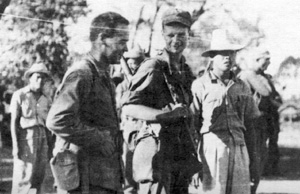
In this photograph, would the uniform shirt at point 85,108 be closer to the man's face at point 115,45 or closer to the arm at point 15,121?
the man's face at point 115,45

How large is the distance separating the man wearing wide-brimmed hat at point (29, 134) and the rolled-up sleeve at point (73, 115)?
6.81 feet

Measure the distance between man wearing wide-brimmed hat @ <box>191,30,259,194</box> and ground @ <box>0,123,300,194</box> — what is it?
96 cm

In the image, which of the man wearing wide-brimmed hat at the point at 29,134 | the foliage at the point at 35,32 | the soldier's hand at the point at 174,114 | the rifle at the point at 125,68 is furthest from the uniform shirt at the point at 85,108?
the rifle at the point at 125,68

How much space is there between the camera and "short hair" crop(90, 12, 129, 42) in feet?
9.88

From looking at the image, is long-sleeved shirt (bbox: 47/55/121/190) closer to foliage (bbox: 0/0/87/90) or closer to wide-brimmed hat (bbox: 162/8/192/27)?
wide-brimmed hat (bbox: 162/8/192/27)

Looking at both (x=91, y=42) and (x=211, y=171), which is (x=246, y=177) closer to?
(x=211, y=171)

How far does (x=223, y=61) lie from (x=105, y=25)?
1.34 meters

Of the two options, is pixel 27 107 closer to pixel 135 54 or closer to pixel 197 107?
pixel 135 54

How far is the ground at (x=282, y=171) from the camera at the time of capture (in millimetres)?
5195

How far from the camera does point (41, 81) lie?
4.90m

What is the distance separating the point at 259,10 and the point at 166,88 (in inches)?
61.8

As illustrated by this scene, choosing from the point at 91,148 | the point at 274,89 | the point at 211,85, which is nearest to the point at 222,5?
the point at 211,85

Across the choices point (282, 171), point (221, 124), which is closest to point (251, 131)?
point (221, 124)

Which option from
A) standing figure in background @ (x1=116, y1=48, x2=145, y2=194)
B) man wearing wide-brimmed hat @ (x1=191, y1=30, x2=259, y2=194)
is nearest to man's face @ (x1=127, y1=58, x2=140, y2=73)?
standing figure in background @ (x1=116, y1=48, x2=145, y2=194)
